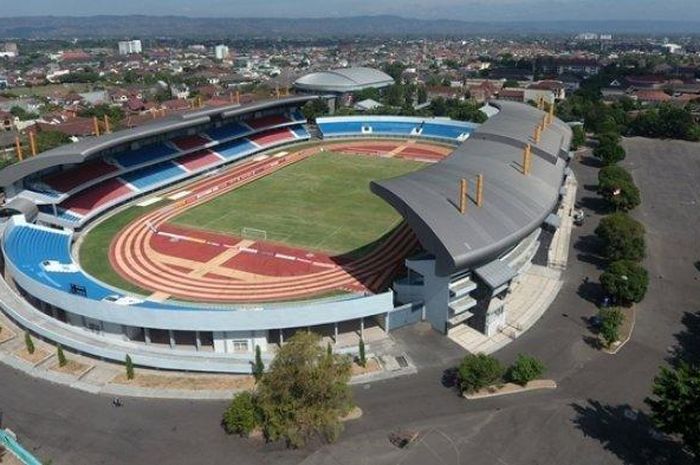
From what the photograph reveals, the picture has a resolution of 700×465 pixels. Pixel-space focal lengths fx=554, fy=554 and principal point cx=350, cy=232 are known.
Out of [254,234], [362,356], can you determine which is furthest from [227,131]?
[362,356]

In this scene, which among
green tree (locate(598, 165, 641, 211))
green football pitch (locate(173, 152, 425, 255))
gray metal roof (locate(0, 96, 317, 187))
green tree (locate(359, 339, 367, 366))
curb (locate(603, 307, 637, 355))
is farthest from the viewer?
green tree (locate(598, 165, 641, 211))

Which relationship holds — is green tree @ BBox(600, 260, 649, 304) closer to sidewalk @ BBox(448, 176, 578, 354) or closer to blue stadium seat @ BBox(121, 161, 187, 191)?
sidewalk @ BBox(448, 176, 578, 354)

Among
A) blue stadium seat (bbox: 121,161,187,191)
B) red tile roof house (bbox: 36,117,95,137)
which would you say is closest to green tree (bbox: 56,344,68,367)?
blue stadium seat (bbox: 121,161,187,191)

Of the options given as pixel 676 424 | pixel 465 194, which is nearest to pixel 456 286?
pixel 465 194

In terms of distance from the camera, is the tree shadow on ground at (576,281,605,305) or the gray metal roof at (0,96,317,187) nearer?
the tree shadow on ground at (576,281,605,305)

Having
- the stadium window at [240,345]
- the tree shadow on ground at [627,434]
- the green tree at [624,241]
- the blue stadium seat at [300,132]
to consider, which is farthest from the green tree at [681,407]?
the blue stadium seat at [300,132]

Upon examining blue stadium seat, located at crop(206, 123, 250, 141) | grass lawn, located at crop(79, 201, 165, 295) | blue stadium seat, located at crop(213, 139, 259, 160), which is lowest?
grass lawn, located at crop(79, 201, 165, 295)
